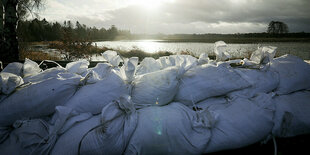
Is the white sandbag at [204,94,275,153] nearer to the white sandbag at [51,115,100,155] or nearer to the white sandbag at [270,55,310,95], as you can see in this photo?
the white sandbag at [270,55,310,95]

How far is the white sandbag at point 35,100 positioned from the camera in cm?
124

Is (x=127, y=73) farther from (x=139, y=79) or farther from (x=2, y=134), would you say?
(x=2, y=134)

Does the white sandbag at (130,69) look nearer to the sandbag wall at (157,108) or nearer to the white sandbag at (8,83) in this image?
the sandbag wall at (157,108)

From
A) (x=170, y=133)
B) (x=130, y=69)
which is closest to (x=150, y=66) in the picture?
(x=130, y=69)

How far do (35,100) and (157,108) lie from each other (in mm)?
968

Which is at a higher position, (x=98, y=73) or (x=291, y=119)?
(x=98, y=73)

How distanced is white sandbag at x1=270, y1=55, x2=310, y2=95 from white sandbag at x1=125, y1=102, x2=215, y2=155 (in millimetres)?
945

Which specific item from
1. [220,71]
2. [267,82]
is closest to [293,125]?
[267,82]

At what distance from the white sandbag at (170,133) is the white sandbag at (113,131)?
6 centimetres

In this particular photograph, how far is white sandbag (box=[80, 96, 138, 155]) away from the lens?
1063mm

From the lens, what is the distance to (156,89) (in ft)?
4.47

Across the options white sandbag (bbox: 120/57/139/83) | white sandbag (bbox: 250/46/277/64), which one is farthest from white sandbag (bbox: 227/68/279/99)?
white sandbag (bbox: 120/57/139/83)

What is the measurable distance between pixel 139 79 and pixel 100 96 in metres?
0.37

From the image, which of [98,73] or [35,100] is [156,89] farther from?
[35,100]
